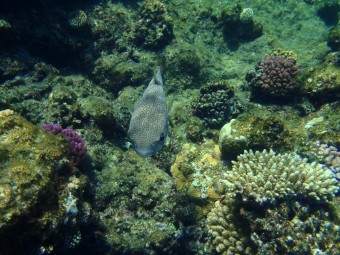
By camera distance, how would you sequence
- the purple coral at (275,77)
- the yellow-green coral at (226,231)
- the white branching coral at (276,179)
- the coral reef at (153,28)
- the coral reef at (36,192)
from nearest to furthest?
the coral reef at (36,192)
the white branching coral at (276,179)
the yellow-green coral at (226,231)
the purple coral at (275,77)
the coral reef at (153,28)

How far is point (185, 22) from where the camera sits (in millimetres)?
9625

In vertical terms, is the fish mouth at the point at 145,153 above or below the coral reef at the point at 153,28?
below

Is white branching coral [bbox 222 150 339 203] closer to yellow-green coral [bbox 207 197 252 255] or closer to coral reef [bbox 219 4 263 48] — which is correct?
yellow-green coral [bbox 207 197 252 255]

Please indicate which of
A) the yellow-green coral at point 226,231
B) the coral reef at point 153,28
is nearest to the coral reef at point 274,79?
the coral reef at point 153,28

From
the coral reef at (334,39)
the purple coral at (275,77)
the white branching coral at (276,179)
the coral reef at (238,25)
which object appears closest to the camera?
the white branching coral at (276,179)

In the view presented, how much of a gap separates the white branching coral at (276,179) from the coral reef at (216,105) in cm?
169

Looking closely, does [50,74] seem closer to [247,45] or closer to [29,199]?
[29,199]

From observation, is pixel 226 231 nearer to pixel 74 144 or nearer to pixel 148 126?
pixel 148 126

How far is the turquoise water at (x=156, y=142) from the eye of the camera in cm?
391

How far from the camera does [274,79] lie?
6.83 meters

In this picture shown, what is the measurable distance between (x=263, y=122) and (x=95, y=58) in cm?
526

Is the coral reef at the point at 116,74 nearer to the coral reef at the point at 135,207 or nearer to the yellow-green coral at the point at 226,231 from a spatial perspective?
the coral reef at the point at 135,207

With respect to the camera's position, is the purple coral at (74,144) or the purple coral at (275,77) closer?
the purple coral at (74,144)

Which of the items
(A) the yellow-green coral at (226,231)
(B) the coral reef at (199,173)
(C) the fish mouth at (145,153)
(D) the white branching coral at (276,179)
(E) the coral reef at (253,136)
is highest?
(C) the fish mouth at (145,153)
